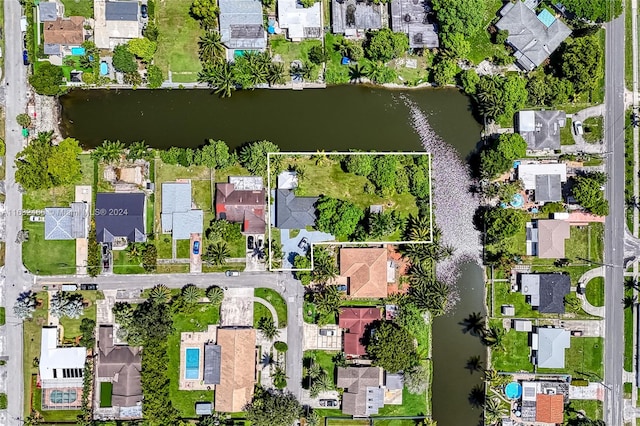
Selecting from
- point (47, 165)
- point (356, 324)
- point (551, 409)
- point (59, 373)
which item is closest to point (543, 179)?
point (551, 409)

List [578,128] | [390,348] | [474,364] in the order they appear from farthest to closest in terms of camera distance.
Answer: [474,364] < [578,128] < [390,348]

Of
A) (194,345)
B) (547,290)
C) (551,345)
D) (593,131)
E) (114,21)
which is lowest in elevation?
(194,345)

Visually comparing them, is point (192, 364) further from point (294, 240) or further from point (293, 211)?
point (293, 211)

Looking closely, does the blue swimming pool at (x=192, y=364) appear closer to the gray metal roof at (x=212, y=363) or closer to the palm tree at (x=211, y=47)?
the gray metal roof at (x=212, y=363)

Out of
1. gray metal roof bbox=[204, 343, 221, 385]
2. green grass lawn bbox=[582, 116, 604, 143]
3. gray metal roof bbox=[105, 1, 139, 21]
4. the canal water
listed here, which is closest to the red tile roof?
the canal water

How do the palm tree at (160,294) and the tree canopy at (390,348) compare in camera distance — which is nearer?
the tree canopy at (390,348)

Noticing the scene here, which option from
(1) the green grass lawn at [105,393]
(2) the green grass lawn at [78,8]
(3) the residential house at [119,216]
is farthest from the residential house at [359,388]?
(2) the green grass lawn at [78,8]
